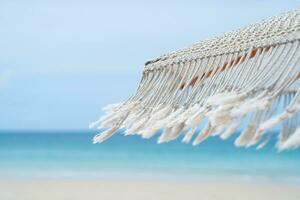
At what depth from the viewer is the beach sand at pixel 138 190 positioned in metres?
6.78

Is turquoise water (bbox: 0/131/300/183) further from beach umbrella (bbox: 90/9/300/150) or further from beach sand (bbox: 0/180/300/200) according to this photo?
beach umbrella (bbox: 90/9/300/150)

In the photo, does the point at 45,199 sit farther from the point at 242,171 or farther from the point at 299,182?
the point at 242,171

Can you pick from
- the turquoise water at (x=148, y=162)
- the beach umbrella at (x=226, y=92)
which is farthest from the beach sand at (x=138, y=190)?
the beach umbrella at (x=226, y=92)

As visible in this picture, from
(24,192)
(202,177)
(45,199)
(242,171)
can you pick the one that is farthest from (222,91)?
(242,171)

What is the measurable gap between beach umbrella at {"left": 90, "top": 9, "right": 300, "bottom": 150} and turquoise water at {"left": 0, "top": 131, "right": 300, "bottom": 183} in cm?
809

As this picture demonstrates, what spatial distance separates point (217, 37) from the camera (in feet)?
4.00

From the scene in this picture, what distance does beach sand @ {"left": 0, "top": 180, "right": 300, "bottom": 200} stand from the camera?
6777 millimetres

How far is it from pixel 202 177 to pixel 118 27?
1208 centimetres

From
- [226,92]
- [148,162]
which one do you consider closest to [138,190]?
[148,162]

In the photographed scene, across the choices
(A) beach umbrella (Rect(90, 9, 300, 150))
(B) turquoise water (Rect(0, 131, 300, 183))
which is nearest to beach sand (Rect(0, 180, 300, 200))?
(B) turquoise water (Rect(0, 131, 300, 183))

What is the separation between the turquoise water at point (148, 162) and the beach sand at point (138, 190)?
113 cm

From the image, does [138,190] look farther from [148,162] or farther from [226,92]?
[226,92]

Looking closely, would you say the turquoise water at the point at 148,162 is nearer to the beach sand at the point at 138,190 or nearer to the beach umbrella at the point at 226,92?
the beach sand at the point at 138,190

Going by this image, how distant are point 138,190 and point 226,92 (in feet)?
21.4
